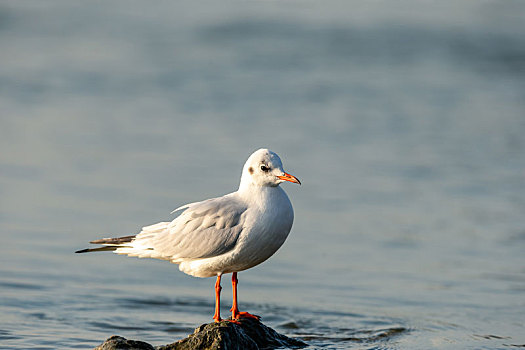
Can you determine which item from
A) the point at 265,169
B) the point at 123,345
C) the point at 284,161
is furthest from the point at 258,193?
the point at 284,161

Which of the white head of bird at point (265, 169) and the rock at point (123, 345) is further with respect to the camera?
the white head of bird at point (265, 169)

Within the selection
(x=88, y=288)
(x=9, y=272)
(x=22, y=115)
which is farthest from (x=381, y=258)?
(x=22, y=115)

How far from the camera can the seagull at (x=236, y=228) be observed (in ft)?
17.8

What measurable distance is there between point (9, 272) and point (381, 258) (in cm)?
401

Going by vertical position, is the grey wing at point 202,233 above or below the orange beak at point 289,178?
below

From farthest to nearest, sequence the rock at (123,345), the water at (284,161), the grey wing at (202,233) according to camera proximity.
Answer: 1. the water at (284,161)
2. the grey wing at (202,233)
3. the rock at (123,345)

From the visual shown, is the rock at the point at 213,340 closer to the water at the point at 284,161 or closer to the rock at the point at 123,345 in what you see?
the rock at the point at 123,345

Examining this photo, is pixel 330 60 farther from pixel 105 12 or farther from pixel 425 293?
pixel 425 293

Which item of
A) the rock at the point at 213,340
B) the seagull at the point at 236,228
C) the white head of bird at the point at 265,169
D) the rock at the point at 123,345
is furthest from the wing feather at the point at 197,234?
the rock at the point at 123,345

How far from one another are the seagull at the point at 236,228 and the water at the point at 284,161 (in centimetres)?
124

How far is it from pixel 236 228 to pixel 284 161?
6.88m

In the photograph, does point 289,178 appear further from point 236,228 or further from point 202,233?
point 202,233

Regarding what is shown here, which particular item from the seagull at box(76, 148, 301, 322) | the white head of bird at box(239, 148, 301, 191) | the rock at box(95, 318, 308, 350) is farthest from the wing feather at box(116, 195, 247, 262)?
the rock at box(95, 318, 308, 350)

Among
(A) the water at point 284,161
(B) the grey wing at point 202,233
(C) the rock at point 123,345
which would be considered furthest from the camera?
(A) the water at point 284,161
